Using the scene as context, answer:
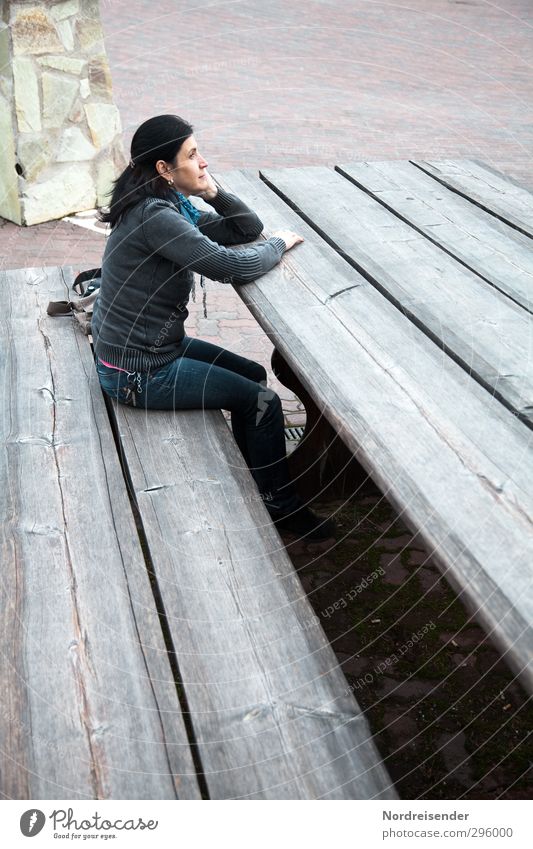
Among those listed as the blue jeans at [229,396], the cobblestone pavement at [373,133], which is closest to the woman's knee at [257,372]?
the blue jeans at [229,396]

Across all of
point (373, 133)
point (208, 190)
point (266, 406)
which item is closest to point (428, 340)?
point (266, 406)

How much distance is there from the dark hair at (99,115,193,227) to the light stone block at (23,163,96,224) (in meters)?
3.15

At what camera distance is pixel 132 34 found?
11023 mm

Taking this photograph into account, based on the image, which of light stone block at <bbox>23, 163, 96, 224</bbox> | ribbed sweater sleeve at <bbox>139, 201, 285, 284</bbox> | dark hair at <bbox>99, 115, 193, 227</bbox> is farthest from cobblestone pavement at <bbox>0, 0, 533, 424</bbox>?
dark hair at <bbox>99, 115, 193, 227</bbox>

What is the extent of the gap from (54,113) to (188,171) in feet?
10.4

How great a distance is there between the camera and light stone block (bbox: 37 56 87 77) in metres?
5.36

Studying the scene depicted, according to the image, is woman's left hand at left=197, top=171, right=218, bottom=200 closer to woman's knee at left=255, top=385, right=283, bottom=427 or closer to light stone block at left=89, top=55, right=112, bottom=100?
woman's knee at left=255, top=385, right=283, bottom=427

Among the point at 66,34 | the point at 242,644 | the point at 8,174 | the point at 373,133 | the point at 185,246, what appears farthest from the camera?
the point at 373,133

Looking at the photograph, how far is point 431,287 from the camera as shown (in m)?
2.66

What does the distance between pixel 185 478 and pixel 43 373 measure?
77cm

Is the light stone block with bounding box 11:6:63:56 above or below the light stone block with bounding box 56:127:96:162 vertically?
above

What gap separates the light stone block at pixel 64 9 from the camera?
5.30 m

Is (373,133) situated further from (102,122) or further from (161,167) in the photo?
(161,167)

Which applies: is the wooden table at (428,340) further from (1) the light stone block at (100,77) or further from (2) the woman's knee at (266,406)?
(1) the light stone block at (100,77)
